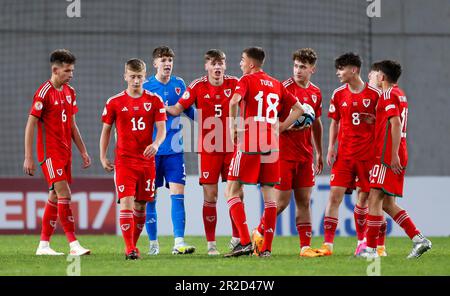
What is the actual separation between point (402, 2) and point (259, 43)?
254 cm

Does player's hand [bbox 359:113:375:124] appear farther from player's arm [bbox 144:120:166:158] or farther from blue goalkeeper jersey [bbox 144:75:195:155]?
player's arm [bbox 144:120:166:158]

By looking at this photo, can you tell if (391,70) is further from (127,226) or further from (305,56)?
(127,226)

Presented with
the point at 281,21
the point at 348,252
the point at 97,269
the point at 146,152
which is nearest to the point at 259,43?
the point at 281,21

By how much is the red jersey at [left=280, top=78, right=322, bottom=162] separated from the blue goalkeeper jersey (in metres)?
1.02

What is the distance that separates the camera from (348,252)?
9.08 metres

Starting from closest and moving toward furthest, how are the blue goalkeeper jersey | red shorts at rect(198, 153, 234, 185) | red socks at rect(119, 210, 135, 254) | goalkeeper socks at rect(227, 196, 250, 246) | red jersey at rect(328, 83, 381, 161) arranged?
red socks at rect(119, 210, 135, 254) → goalkeeper socks at rect(227, 196, 250, 246) → red jersey at rect(328, 83, 381, 161) → red shorts at rect(198, 153, 234, 185) → the blue goalkeeper jersey

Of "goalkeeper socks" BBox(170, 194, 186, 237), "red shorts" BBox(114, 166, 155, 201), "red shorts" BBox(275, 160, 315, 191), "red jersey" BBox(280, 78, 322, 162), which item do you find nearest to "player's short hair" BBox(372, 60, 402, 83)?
"red jersey" BBox(280, 78, 322, 162)

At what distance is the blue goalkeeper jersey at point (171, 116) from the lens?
8.87 metres

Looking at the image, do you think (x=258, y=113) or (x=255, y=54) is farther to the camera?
(x=255, y=54)

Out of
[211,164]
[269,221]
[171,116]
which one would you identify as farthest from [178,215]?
[269,221]

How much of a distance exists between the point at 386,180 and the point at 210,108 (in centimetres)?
187

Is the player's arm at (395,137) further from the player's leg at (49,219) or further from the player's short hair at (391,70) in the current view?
the player's leg at (49,219)

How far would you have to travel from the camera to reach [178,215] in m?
8.81

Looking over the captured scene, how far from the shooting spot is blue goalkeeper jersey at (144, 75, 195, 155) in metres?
8.87
